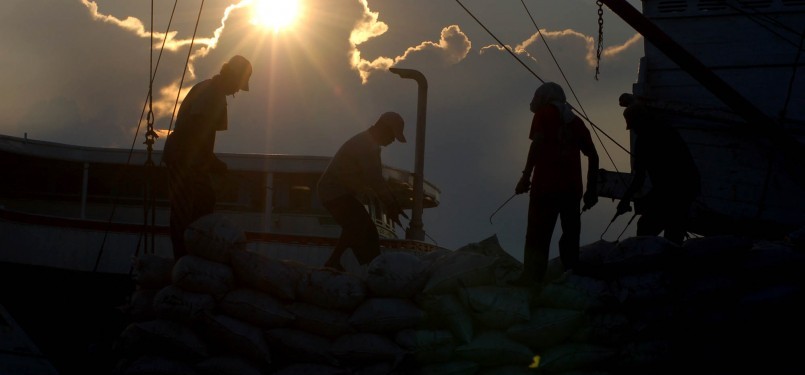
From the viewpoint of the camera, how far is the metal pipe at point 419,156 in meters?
14.4

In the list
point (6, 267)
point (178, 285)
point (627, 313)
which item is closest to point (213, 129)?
point (178, 285)

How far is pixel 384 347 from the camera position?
5500 mm

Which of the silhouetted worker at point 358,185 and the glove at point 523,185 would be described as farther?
the silhouetted worker at point 358,185

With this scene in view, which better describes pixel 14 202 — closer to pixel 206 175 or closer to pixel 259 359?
pixel 206 175

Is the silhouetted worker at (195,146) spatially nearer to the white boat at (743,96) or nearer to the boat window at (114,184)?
the white boat at (743,96)

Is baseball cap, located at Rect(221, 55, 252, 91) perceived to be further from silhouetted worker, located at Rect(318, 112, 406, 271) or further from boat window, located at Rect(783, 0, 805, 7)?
boat window, located at Rect(783, 0, 805, 7)

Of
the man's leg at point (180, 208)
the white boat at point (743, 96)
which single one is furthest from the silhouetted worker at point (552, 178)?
the white boat at point (743, 96)

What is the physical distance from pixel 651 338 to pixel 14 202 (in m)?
11.8

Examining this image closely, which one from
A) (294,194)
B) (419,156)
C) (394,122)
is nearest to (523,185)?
(394,122)

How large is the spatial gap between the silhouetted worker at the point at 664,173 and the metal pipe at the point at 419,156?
7392 mm

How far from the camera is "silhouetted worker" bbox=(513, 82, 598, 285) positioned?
5.86 m

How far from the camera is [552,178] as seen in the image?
588 cm

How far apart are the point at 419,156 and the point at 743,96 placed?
16.4ft

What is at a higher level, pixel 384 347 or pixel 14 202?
pixel 14 202
